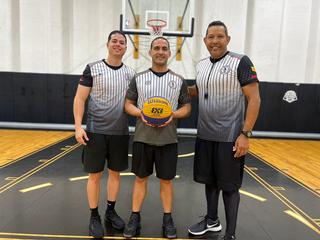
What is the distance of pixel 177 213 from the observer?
3414 millimetres

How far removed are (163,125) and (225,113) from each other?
1.77 ft

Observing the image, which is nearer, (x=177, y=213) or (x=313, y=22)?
(x=177, y=213)

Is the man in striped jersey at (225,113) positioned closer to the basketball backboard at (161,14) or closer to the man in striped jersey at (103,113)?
the man in striped jersey at (103,113)

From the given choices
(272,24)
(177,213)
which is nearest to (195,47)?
(272,24)

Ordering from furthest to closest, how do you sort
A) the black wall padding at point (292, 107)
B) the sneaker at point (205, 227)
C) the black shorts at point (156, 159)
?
the black wall padding at point (292, 107) → the sneaker at point (205, 227) → the black shorts at point (156, 159)

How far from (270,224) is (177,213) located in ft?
3.21

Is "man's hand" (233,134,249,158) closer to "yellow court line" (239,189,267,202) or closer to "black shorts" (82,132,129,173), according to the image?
"black shorts" (82,132,129,173)

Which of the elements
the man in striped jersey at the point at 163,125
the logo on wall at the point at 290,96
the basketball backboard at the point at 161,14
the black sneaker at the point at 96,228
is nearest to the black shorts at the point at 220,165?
the man in striped jersey at the point at 163,125

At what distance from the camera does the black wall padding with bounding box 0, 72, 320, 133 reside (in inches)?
351

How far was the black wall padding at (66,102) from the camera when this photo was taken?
8922 mm

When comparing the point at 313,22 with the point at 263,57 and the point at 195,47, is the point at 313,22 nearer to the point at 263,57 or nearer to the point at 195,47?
the point at 263,57

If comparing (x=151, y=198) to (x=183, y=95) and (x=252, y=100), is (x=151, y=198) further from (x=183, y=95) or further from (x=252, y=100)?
(x=252, y=100)

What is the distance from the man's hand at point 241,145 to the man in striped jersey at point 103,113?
103cm

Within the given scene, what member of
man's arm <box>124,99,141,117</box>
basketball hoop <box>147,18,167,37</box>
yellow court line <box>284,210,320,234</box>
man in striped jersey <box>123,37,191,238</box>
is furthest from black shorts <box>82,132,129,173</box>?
basketball hoop <box>147,18,167,37</box>
